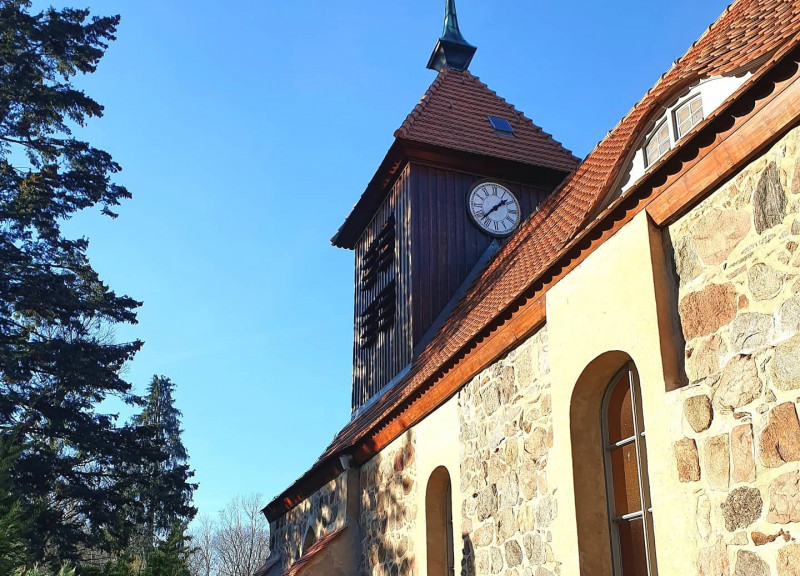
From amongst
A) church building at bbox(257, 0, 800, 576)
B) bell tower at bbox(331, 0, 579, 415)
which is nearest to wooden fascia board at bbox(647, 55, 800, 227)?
church building at bbox(257, 0, 800, 576)

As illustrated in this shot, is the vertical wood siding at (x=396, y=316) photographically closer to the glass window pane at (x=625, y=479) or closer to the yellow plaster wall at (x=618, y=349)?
the yellow plaster wall at (x=618, y=349)

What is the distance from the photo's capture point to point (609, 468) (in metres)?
6.32

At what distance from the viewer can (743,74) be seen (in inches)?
230

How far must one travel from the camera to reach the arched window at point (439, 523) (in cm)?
A: 921

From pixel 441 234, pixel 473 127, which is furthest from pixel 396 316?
pixel 473 127

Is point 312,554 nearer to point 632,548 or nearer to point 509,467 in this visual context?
point 509,467

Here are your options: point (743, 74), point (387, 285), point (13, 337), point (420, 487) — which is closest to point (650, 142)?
point (743, 74)

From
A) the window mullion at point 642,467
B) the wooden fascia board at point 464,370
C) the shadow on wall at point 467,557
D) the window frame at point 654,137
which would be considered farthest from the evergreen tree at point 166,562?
the window frame at point 654,137

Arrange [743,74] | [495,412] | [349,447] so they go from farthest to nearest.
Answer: [349,447] → [495,412] → [743,74]

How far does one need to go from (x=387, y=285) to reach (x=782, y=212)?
1093cm

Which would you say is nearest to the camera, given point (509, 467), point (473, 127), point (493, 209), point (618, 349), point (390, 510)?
point (618, 349)

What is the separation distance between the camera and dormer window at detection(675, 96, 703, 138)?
6.53 metres

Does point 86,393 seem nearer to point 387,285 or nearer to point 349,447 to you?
point 387,285

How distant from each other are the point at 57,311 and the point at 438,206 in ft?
29.2
